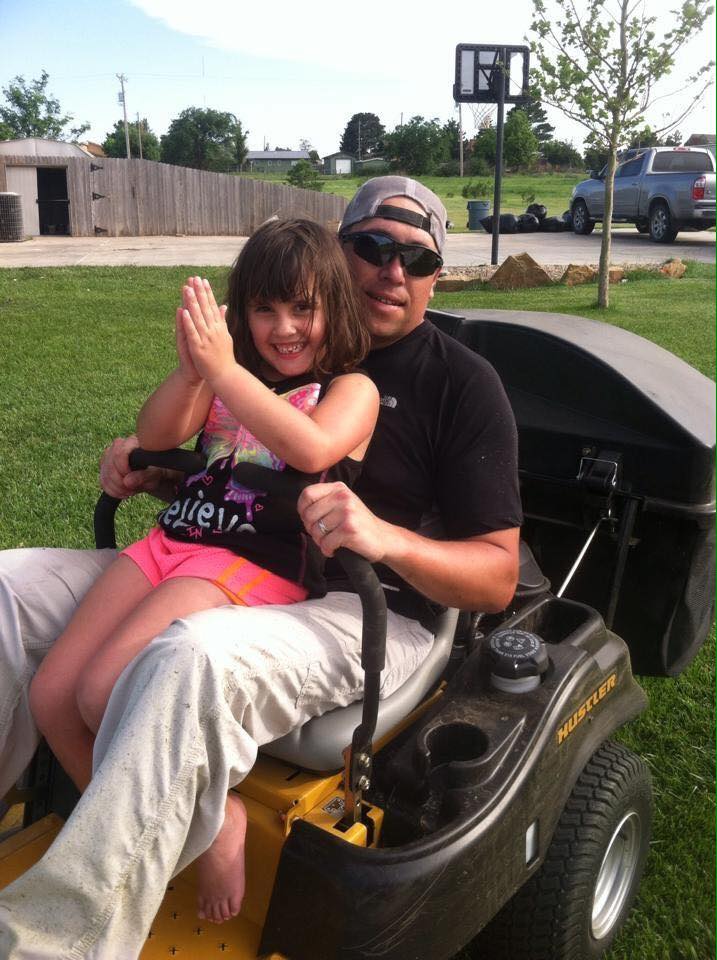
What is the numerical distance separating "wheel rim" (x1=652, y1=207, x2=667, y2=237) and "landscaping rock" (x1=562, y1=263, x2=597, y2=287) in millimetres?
2857

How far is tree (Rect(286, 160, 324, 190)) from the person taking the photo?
2035 centimetres

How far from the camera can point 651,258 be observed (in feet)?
37.8

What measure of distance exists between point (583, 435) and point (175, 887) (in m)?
1.40

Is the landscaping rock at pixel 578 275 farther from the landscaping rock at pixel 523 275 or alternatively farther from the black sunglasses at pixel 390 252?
the black sunglasses at pixel 390 252

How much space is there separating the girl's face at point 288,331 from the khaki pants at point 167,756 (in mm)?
494

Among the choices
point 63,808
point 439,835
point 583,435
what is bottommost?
point 63,808

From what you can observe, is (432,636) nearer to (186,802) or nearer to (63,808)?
(186,802)

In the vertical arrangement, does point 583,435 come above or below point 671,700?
above

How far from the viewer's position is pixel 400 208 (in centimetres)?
209

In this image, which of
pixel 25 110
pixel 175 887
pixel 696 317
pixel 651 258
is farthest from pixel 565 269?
pixel 25 110

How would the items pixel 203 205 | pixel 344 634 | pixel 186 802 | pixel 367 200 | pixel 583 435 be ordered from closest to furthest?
pixel 186 802
pixel 344 634
pixel 367 200
pixel 583 435
pixel 203 205

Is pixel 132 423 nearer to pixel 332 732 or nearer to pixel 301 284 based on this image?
pixel 301 284

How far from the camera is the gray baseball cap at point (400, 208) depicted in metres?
2.09

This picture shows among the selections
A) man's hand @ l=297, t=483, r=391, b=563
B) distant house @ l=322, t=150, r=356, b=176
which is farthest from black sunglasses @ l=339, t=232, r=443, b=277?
distant house @ l=322, t=150, r=356, b=176
